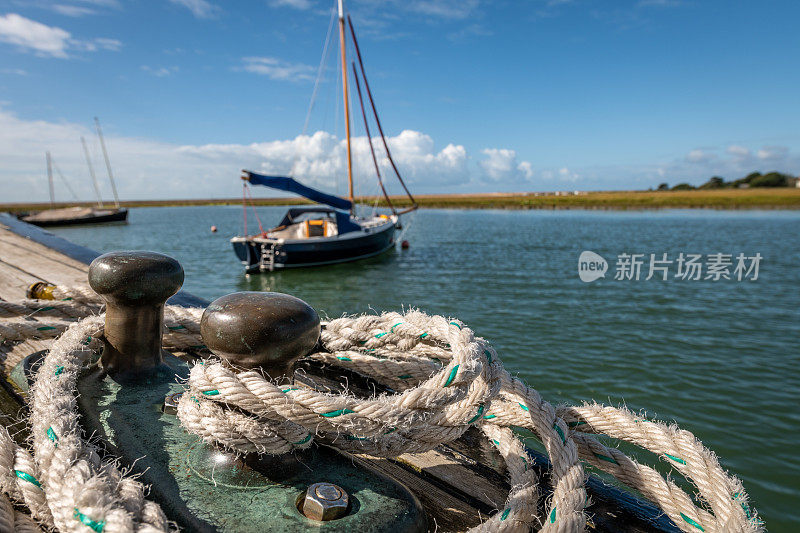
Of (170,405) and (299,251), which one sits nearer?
(170,405)

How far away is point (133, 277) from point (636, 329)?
842cm

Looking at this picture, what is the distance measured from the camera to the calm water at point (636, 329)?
4785mm

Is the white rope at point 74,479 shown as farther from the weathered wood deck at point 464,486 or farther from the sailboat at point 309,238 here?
the sailboat at point 309,238

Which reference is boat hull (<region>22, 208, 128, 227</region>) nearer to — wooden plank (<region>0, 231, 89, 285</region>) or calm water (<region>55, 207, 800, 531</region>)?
calm water (<region>55, 207, 800, 531</region>)

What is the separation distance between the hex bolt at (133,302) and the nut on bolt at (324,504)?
952 millimetres

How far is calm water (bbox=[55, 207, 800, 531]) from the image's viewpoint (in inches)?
188

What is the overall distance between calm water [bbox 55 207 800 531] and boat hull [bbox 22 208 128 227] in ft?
95.8

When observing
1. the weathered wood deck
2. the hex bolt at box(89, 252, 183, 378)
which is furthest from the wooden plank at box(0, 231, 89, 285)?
the weathered wood deck

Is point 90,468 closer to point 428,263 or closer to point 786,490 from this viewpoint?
point 786,490

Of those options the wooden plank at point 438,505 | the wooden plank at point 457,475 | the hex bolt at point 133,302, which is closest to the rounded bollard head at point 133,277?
the hex bolt at point 133,302

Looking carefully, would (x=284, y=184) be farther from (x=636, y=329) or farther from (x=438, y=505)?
(x=438, y=505)

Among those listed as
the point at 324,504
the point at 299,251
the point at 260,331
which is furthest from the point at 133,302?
the point at 299,251

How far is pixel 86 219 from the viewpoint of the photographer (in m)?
40.7

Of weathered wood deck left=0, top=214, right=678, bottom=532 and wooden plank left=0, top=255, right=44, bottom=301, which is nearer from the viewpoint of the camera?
weathered wood deck left=0, top=214, right=678, bottom=532
